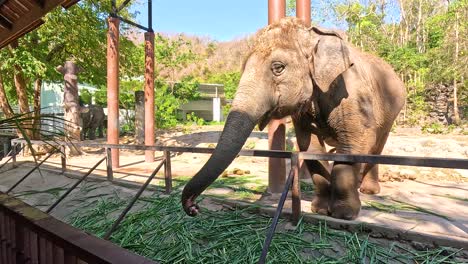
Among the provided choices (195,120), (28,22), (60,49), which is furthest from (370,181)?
(195,120)

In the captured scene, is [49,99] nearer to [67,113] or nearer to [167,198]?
[67,113]

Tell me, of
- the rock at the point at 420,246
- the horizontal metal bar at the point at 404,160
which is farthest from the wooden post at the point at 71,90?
the rock at the point at 420,246

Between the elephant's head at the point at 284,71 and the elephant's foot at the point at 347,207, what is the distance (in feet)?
2.62

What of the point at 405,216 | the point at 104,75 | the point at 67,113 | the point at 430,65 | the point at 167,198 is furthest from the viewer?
the point at 430,65

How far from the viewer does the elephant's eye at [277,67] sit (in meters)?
2.83

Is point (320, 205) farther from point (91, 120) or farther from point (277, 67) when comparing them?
point (91, 120)

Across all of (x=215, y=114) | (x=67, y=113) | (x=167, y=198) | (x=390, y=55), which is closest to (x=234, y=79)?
(x=215, y=114)

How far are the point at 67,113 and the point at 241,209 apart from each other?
25.7 feet

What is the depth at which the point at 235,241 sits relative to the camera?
2828mm

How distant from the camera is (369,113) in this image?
3275 mm

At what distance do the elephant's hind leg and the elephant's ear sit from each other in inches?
67.6

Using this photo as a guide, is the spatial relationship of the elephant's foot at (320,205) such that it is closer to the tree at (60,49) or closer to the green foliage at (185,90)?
the tree at (60,49)

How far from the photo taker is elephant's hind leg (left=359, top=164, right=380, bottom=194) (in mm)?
4246

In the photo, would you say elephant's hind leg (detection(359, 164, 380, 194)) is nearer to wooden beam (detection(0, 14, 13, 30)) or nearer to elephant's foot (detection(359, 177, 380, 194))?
elephant's foot (detection(359, 177, 380, 194))
